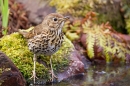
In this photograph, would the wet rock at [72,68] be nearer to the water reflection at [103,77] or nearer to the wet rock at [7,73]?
the water reflection at [103,77]

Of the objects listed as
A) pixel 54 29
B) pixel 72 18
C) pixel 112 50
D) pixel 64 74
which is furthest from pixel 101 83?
pixel 72 18

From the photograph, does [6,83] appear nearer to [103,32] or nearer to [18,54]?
[18,54]

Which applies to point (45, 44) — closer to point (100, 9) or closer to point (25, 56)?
point (25, 56)

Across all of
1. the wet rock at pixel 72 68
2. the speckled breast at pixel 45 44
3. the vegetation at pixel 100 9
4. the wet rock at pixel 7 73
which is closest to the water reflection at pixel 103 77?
the wet rock at pixel 72 68

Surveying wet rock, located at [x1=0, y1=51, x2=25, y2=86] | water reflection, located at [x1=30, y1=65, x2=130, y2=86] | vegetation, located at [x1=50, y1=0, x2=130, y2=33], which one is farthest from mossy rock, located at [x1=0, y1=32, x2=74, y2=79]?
vegetation, located at [x1=50, y1=0, x2=130, y2=33]

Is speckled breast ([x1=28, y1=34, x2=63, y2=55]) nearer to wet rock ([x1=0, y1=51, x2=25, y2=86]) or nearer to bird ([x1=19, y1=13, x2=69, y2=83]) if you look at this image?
bird ([x1=19, y1=13, x2=69, y2=83])

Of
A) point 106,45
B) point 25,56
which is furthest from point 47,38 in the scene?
point 106,45
